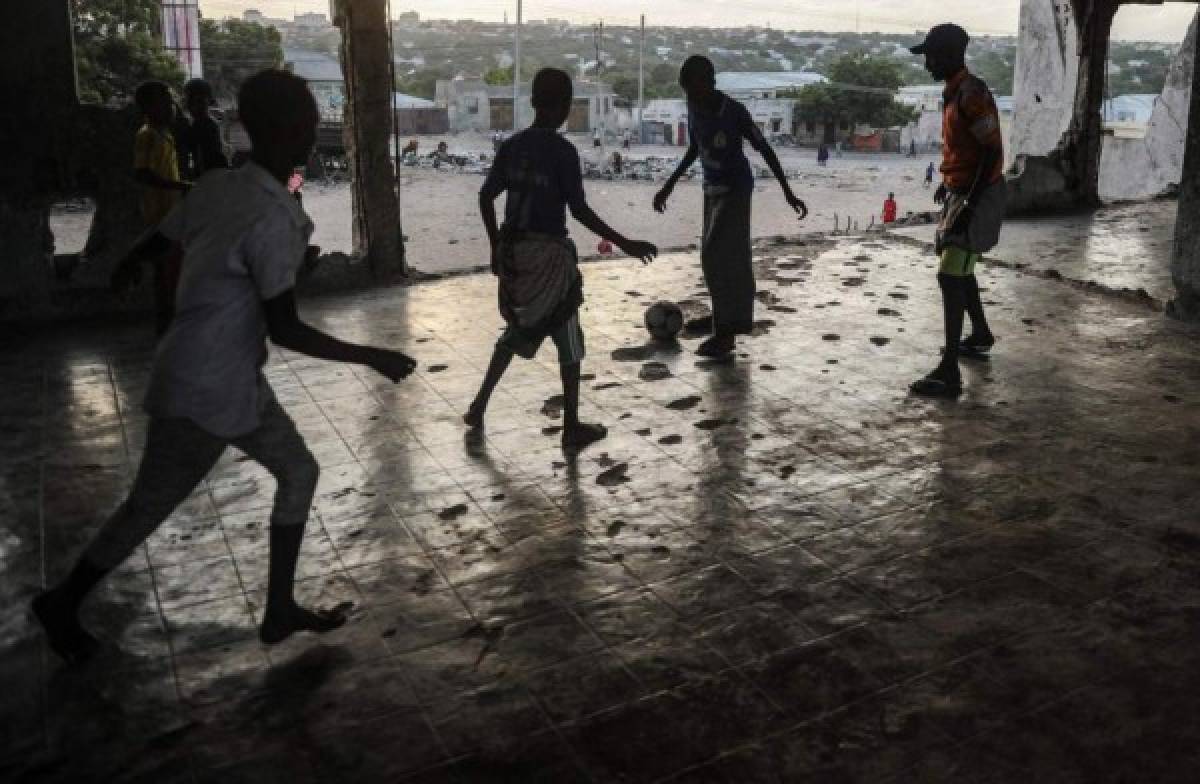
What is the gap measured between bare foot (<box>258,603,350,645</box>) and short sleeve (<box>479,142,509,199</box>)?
7.16 ft

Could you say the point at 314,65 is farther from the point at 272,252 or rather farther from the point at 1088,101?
the point at 272,252

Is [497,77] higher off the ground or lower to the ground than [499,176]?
higher

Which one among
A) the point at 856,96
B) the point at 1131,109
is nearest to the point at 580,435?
the point at 1131,109

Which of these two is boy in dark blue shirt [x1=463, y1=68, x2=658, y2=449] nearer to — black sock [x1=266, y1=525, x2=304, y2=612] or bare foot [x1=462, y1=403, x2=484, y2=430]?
bare foot [x1=462, y1=403, x2=484, y2=430]

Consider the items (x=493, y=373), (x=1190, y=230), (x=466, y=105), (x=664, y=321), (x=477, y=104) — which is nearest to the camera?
(x=493, y=373)

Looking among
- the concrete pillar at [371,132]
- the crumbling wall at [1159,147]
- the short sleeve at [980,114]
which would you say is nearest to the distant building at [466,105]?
the crumbling wall at [1159,147]

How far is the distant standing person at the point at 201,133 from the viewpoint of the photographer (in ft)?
20.8

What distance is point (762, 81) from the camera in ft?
190

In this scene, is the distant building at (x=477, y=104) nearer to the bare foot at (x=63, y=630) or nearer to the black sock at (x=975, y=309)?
the black sock at (x=975, y=309)

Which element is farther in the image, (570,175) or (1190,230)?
(1190,230)

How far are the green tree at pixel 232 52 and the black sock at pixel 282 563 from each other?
113ft

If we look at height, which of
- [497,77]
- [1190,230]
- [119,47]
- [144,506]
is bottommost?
[144,506]

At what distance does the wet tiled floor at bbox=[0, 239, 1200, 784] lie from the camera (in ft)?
8.59

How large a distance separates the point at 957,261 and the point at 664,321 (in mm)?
1885
